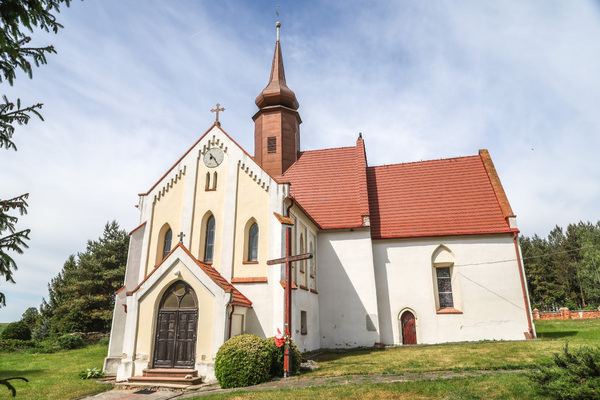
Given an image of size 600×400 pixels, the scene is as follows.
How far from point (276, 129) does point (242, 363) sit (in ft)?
53.7

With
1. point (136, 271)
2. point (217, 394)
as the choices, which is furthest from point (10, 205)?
point (136, 271)

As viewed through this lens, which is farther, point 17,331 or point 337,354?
point 17,331

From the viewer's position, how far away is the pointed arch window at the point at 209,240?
16297mm

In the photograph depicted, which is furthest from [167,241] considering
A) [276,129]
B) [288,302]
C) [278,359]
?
[276,129]

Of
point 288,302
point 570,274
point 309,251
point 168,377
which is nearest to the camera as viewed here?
point 168,377

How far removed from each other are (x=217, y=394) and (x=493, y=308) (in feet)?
49.6

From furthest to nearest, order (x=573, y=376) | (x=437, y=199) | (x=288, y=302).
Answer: (x=437, y=199)
(x=288, y=302)
(x=573, y=376)

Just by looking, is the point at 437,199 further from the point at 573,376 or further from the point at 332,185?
the point at 573,376

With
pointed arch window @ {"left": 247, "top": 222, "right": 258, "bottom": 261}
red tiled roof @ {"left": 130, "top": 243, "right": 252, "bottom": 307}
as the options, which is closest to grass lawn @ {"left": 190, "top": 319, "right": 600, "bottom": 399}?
red tiled roof @ {"left": 130, "top": 243, "right": 252, "bottom": 307}

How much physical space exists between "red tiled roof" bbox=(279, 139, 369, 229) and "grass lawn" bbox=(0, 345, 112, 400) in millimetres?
12027

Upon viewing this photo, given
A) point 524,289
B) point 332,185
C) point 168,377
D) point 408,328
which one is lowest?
point 168,377

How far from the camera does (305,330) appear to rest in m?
17.3

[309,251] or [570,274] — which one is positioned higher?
[570,274]

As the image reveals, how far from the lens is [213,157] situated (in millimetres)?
17391
